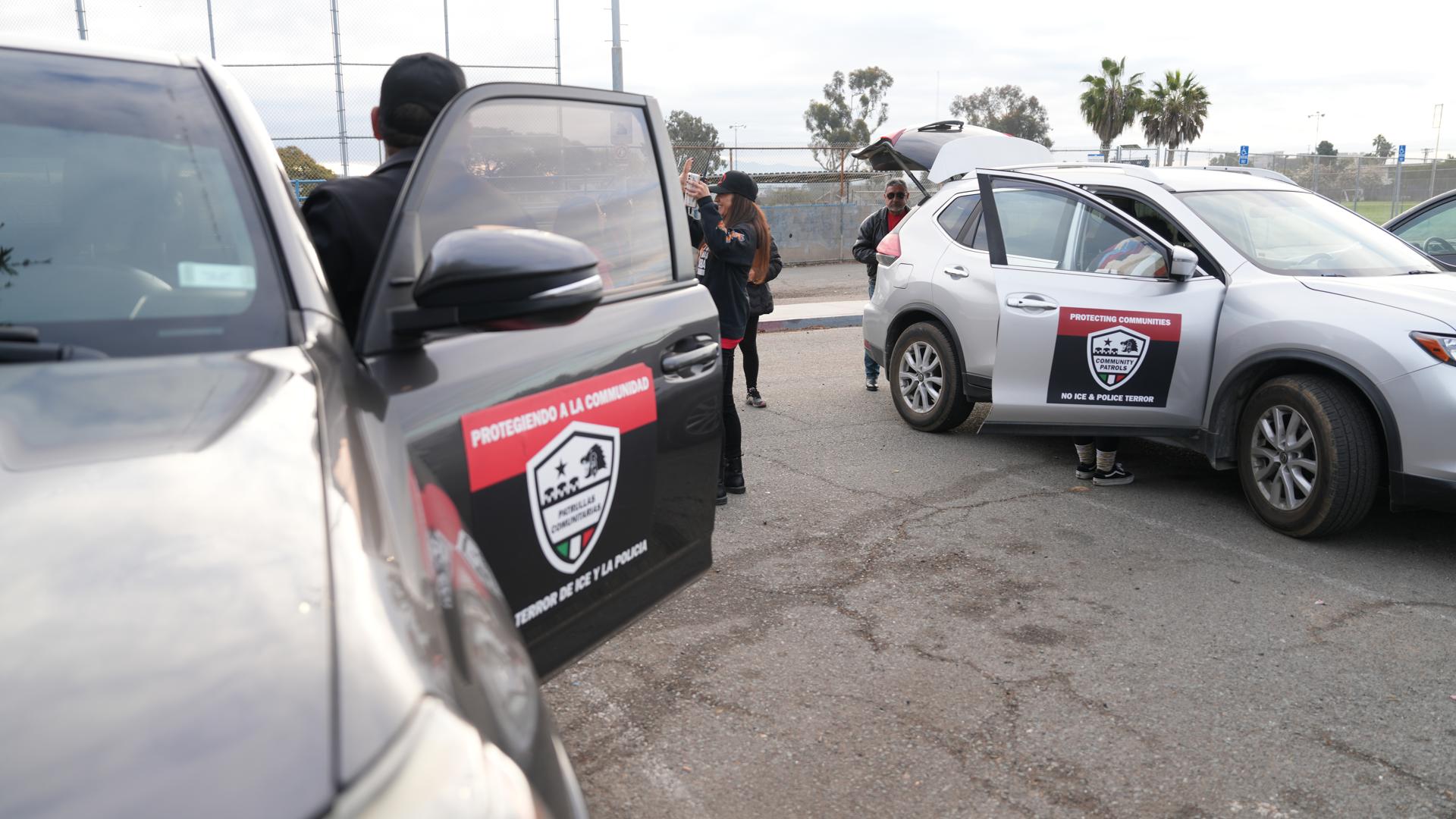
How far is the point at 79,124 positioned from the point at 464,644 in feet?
4.87

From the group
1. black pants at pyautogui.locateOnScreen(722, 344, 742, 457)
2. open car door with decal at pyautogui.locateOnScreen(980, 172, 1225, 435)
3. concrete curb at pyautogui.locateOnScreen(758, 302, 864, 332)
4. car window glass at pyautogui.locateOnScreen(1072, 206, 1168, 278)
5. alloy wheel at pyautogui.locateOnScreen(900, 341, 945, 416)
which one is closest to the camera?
open car door with decal at pyautogui.locateOnScreen(980, 172, 1225, 435)

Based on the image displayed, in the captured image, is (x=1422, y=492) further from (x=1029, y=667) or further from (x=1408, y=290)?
(x=1029, y=667)

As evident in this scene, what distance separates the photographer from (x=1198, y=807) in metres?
2.88

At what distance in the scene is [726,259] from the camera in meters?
5.79

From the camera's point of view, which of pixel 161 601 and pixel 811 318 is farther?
pixel 811 318

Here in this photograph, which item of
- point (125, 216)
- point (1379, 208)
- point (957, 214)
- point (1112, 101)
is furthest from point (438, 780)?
point (1112, 101)

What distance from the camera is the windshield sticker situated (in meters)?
1.85

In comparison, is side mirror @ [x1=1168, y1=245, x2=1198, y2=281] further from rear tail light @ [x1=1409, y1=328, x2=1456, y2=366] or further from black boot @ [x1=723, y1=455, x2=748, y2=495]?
black boot @ [x1=723, y1=455, x2=748, y2=495]

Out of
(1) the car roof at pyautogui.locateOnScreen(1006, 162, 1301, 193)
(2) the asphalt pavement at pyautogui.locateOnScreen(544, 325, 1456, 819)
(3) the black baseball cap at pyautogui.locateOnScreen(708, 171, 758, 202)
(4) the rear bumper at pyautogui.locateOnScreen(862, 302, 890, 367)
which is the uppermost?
(1) the car roof at pyautogui.locateOnScreen(1006, 162, 1301, 193)

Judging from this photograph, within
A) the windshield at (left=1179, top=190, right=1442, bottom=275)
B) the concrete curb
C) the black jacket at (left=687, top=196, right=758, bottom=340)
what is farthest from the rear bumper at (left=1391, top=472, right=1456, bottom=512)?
the concrete curb

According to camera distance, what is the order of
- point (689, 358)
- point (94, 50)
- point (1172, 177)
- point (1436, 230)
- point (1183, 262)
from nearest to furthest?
point (94, 50) → point (689, 358) → point (1183, 262) → point (1172, 177) → point (1436, 230)

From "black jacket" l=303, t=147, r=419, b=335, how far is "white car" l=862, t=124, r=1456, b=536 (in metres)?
4.09

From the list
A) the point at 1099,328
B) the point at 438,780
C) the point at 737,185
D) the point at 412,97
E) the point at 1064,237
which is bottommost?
the point at 1099,328

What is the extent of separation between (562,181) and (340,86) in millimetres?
15450
